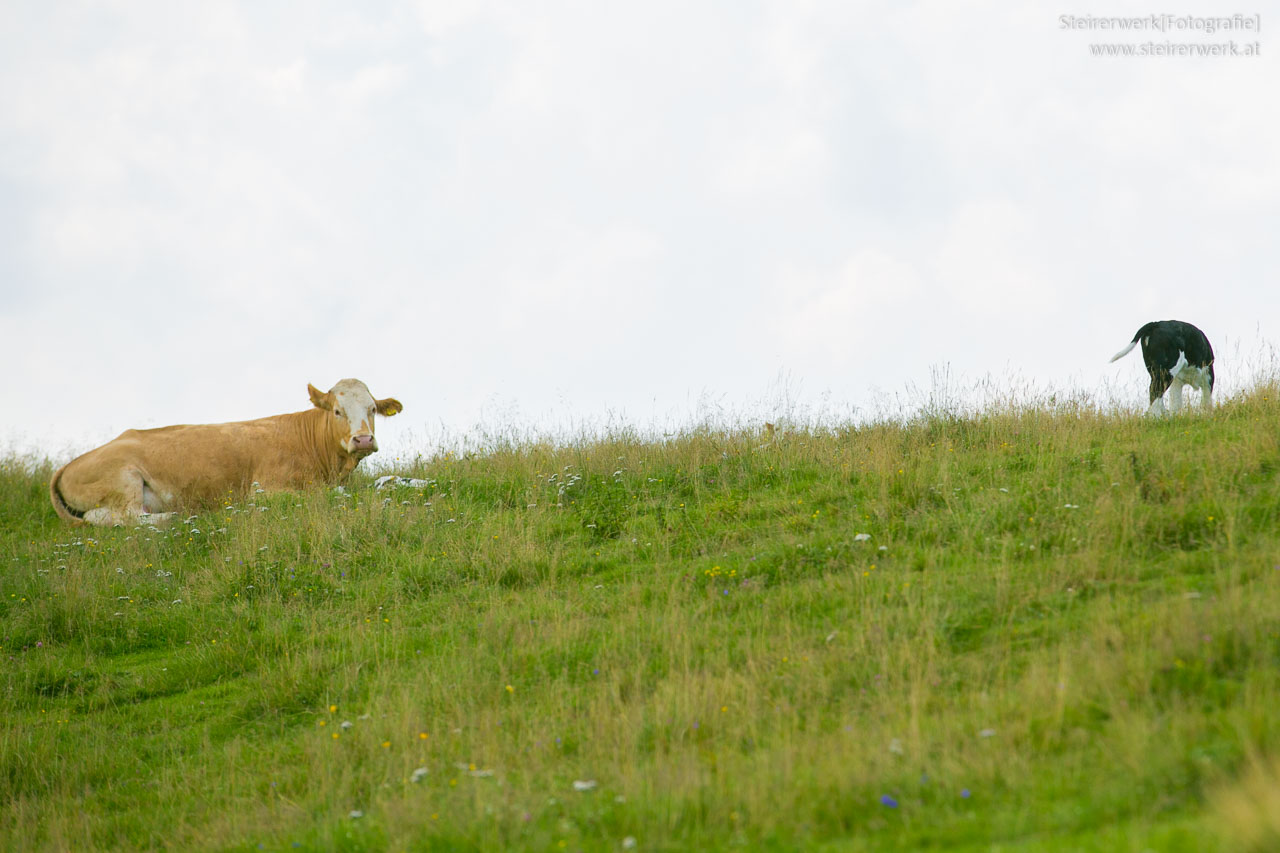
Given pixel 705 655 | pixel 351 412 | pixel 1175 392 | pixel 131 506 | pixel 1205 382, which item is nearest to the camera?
pixel 705 655

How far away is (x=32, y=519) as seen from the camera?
15.0 m

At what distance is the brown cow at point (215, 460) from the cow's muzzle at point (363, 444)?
0.01m

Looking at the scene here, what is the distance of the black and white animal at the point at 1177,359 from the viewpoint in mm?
13812

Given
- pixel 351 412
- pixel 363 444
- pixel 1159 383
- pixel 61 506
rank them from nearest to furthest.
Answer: pixel 1159 383 < pixel 61 506 < pixel 363 444 < pixel 351 412

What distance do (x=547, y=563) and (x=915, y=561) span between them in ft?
11.4

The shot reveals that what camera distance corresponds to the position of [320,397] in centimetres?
1566

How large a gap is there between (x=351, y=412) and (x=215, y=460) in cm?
215

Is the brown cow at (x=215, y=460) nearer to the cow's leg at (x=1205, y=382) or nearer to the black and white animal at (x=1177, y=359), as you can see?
the black and white animal at (x=1177, y=359)

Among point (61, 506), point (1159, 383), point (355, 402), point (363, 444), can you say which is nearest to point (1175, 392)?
point (1159, 383)

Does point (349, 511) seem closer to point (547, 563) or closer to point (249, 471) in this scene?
point (547, 563)

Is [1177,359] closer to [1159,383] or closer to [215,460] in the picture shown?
[1159,383]

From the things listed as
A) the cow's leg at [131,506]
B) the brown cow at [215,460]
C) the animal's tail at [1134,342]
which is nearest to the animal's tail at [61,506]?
the brown cow at [215,460]

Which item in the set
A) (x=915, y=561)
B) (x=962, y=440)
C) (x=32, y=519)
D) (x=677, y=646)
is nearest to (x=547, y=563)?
(x=677, y=646)

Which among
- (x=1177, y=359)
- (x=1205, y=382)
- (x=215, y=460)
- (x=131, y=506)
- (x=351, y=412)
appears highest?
(x=351, y=412)
